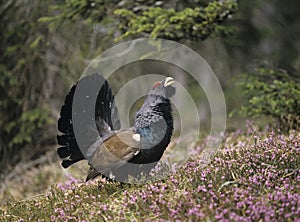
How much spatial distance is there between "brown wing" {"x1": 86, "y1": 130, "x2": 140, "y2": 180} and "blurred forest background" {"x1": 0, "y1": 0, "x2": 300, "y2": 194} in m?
2.38

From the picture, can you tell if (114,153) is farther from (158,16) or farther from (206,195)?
(158,16)

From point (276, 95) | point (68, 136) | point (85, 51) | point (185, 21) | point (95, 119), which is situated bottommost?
point (276, 95)

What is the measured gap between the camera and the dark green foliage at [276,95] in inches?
263

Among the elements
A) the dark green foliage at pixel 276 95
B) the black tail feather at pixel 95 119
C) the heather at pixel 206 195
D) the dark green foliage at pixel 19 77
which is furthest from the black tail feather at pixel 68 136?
the dark green foliage at pixel 19 77

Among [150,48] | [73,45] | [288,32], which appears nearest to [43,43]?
[73,45]

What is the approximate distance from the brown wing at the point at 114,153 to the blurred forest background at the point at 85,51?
238cm

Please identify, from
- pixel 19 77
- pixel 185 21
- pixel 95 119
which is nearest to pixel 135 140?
pixel 95 119

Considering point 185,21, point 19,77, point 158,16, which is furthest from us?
point 19,77

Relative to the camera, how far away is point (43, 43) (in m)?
9.42

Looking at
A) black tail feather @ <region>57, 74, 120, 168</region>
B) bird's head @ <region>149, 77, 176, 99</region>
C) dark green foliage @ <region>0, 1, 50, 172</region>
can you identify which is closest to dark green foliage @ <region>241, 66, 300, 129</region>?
bird's head @ <region>149, 77, 176, 99</region>

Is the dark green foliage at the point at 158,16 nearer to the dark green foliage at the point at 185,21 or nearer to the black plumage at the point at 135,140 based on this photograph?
the dark green foliage at the point at 185,21

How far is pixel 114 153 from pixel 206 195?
1180mm

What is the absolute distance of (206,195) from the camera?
13.1 feet

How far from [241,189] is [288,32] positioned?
7383 millimetres
